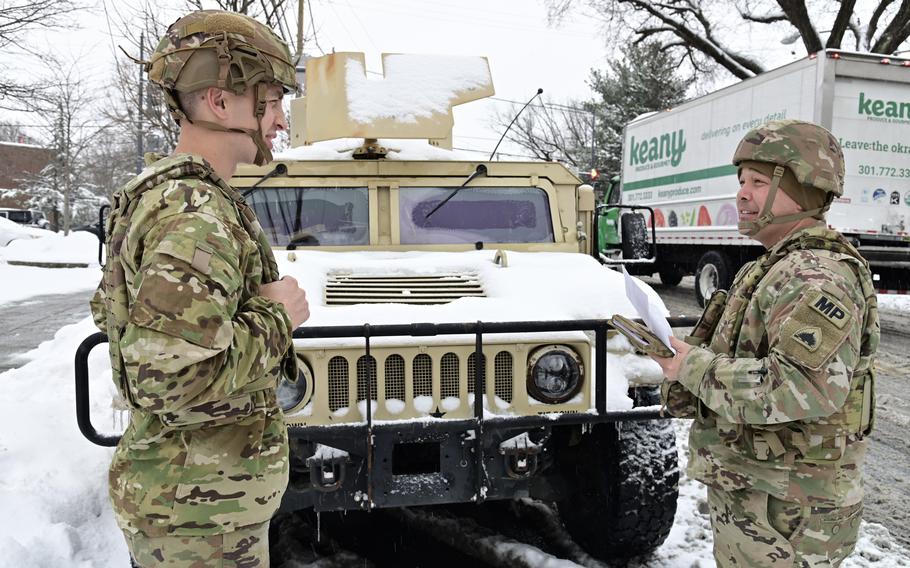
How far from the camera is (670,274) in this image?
13.1 metres

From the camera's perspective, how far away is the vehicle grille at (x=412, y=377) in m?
2.48

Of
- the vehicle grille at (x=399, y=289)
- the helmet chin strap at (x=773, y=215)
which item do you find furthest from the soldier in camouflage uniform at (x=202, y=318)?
the vehicle grille at (x=399, y=289)

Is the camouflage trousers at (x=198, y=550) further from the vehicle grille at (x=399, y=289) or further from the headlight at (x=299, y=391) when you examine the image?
the vehicle grille at (x=399, y=289)

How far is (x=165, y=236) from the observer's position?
4.07 feet

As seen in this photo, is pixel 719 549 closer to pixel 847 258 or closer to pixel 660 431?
pixel 847 258

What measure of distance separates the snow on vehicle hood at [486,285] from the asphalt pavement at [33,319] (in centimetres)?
503

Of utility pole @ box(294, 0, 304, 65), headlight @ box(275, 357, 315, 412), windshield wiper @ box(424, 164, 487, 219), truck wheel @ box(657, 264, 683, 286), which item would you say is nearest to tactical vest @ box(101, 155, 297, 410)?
headlight @ box(275, 357, 315, 412)

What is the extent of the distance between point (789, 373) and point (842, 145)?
27.6ft

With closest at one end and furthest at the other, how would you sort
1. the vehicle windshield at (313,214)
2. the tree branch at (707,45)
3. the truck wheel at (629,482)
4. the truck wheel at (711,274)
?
the truck wheel at (629,482)
the vehicle windshield at (313,214)
the truck wheel at (711,274)
the tree branch at (707,45)

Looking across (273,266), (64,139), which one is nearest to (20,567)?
(273,266)

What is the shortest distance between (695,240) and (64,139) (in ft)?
72.1

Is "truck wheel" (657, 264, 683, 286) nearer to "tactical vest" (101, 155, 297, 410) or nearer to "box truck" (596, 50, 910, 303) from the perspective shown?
"box truck" (596, 50, 910, 303)

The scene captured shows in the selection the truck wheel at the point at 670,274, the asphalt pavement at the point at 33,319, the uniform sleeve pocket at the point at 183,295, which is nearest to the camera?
the uniform sleeve pocket at the point at 183,295

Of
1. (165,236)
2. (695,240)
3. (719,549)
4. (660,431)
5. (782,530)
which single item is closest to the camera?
(165,236)
